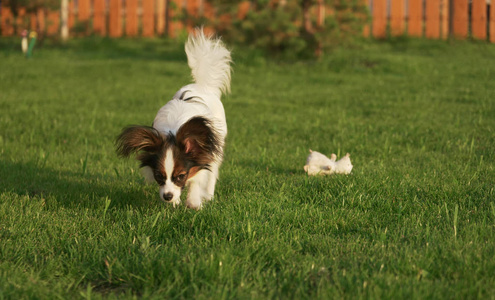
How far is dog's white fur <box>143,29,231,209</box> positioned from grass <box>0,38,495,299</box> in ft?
0.69

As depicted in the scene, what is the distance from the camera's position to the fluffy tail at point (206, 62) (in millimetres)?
5781

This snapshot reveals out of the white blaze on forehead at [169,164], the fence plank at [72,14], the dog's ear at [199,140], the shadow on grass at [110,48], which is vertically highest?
the fence plank at [72,14]

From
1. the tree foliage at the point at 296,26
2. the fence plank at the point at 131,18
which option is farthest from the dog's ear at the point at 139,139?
the fence plank at the point at 131,18

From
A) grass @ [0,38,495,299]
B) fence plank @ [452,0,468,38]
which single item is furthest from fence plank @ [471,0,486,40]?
grass @ [0,38,495,299]

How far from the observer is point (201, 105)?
5.10m

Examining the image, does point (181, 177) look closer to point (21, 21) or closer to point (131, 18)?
point (131, 18)

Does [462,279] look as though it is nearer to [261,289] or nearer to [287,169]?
[261,289]

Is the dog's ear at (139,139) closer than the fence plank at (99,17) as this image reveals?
Yes

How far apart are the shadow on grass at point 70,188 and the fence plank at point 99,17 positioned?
1519 cm

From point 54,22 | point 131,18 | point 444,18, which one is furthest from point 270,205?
point 54,22

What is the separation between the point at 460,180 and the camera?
4.87 m

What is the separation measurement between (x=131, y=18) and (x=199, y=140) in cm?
1657

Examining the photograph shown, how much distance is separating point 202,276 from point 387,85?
29.1 feet

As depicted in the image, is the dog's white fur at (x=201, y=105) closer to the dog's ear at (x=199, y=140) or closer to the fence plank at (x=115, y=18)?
the dog's ear at (x=199, y=140)
